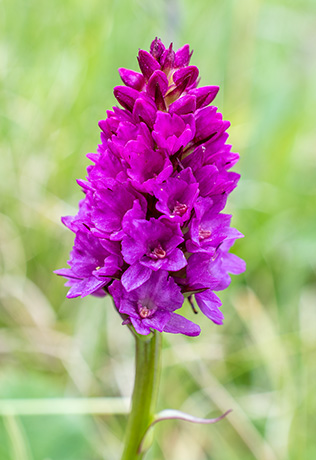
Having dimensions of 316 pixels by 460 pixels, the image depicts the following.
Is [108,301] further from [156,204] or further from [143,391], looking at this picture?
Result: [156,204]

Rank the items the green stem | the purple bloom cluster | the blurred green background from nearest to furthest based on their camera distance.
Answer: the purple bloom cluster, the green stem, the blurred green background

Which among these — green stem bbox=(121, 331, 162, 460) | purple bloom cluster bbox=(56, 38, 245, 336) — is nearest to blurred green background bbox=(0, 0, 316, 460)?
green stem bbox=(121, 331, 162, 460)

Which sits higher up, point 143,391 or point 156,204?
point 156,204

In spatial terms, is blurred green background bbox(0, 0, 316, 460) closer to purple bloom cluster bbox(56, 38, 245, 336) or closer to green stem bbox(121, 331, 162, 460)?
green stem bbox(121, 331, 162, 460)

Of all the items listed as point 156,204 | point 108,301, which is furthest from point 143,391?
point 108,301

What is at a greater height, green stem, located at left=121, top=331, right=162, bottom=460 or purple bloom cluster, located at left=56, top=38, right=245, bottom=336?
purple bloom cluster, located at left=56, top=38, right=245, bottom=336

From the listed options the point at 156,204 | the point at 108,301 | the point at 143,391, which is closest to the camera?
the point at 156,204

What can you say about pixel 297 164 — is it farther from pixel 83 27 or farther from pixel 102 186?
pixel 102 186

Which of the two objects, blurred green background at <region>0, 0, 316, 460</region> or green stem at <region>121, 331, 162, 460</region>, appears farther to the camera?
blurred green background at <region>0, 0, 316, 460</region>
